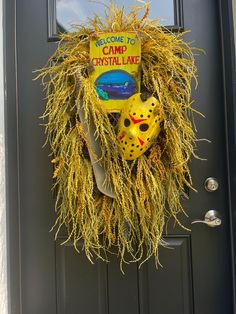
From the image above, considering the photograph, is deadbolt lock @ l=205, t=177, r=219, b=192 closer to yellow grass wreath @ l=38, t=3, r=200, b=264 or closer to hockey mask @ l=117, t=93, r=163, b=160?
yellow grass wreath @ l=38, t=3, r=200, b=264

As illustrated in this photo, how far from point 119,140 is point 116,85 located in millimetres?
224

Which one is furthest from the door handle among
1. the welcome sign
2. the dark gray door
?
the welcome sign

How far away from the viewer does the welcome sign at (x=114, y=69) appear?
43.6 inches

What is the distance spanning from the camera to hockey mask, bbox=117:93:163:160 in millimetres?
1008

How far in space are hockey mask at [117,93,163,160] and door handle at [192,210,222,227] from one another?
0.43m

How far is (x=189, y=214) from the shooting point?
1.24 m

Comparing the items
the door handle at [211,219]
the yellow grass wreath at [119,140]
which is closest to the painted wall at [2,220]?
the yellow grass wreath at [119,140]

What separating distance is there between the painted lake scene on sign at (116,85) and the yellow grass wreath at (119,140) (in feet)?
0.14

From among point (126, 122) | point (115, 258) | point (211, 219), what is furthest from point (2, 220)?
point (211, 219)

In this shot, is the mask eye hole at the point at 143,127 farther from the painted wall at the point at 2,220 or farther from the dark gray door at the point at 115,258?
the painted wall at the point at 2,220

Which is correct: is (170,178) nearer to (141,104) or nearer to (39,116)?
(141,104)

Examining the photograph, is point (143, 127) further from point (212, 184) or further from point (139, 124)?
point (212, 184)

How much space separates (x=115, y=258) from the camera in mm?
1267

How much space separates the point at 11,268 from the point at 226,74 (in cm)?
121
